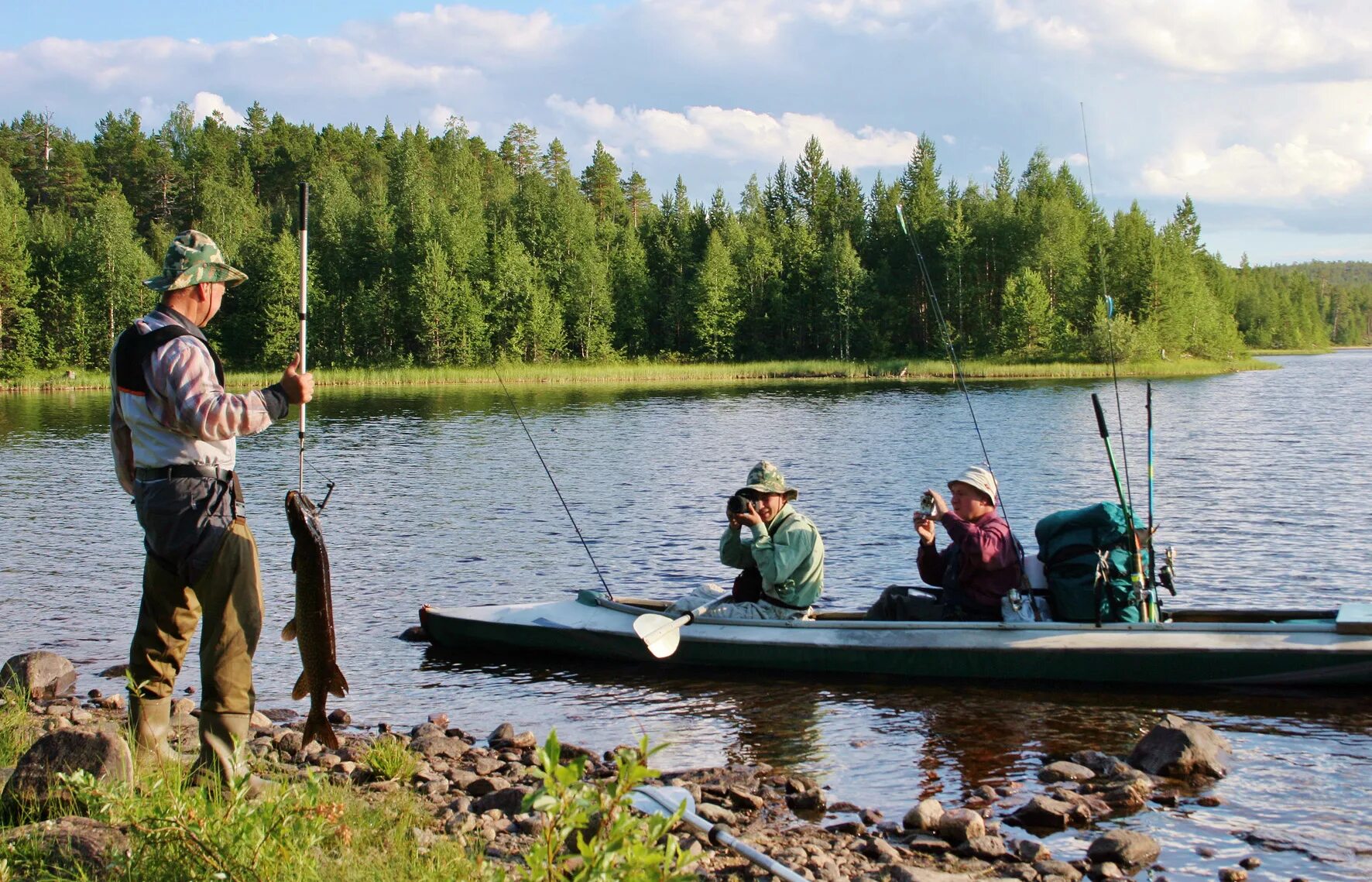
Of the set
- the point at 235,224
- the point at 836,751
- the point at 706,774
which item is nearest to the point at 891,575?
the point at 836,751

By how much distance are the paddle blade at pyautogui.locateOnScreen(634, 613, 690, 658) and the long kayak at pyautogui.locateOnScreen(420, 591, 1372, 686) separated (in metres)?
0.24

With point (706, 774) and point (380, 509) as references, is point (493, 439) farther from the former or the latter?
point (706, 774)

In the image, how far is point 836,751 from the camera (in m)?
7.95

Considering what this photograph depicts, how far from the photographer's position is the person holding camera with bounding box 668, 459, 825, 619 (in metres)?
9.02

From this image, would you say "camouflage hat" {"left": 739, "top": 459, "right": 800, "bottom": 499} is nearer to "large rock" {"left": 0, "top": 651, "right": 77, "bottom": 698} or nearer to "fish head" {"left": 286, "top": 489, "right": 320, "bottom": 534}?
"fish head" {"left": 286, "top": 489, "right": 320, "bottom": 534}

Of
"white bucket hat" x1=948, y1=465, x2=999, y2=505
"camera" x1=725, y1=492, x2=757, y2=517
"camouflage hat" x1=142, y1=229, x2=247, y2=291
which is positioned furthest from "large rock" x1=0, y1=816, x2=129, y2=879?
"white bucket hat" x1=948, y1=465, x2=999, y2=505

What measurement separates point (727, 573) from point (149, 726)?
942cm

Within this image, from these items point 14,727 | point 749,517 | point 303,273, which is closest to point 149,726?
point 303,273

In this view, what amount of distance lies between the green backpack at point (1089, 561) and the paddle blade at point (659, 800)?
12.6 feet

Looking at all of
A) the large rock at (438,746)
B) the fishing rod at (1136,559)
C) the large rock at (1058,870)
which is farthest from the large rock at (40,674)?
the fishing rod at (1136,559)

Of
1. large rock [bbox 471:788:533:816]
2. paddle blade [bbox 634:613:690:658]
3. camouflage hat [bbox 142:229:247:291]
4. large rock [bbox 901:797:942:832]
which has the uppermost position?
camouflage hat [bbox 142:229:247:291]

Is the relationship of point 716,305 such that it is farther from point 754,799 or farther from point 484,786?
point 484,786

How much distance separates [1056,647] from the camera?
8.86m

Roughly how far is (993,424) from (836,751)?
2731cm
